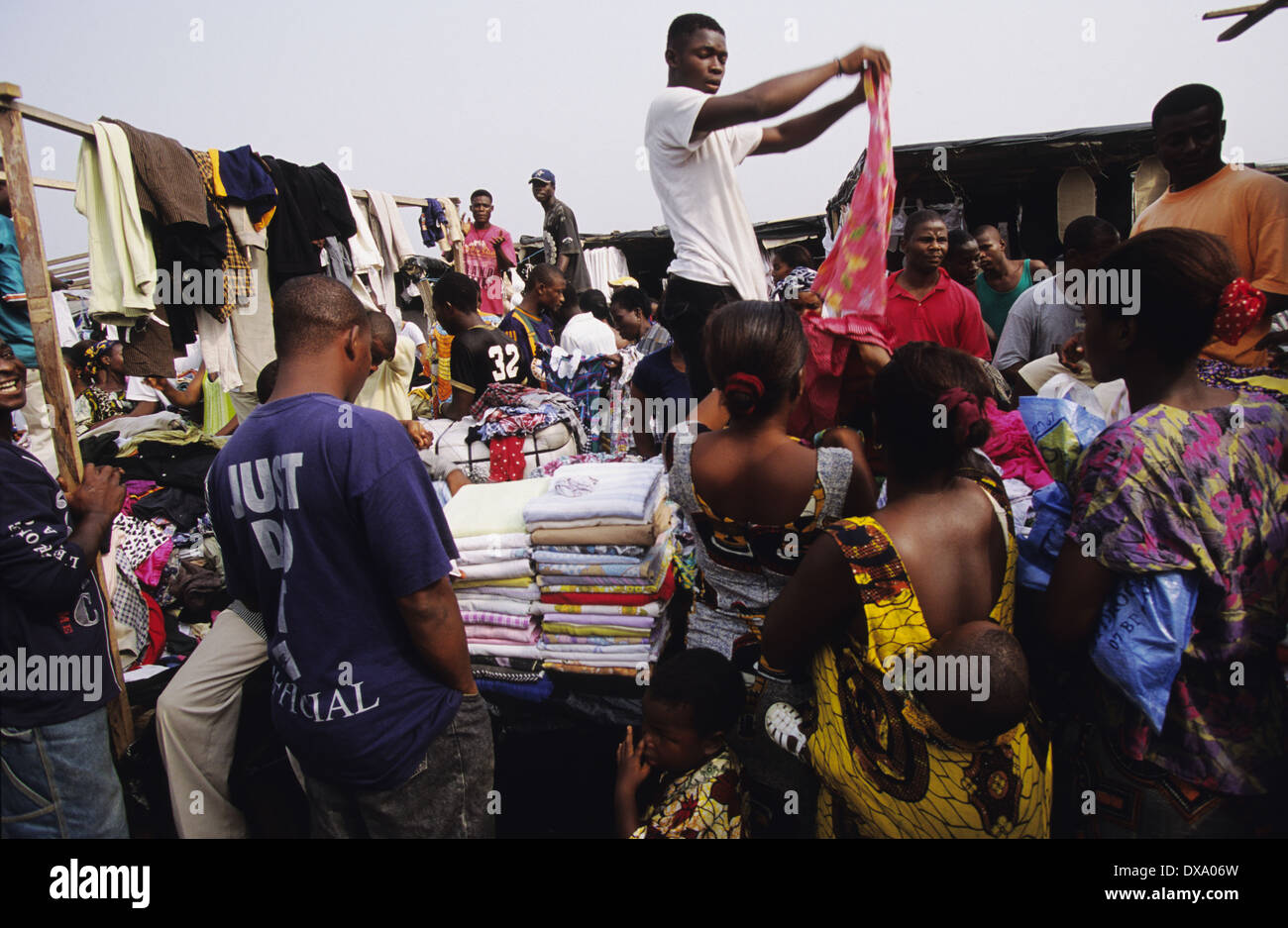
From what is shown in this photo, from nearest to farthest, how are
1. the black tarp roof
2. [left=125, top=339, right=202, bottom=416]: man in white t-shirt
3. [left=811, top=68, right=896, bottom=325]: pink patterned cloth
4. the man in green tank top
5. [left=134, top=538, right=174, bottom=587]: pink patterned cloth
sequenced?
[left=811, top=68, right=896, bottom=325]: pink patterned cloth < [left=134, top=538, right=174, bottom=587]: pink patterned cloth < the man in green tank top < [left=125, top=339, right=202, bottom=416]: man in white t-shirt < the black tarp roof

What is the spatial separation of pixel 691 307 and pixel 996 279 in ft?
12.2

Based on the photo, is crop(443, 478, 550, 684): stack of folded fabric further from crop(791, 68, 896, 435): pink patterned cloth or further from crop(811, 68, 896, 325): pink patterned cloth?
crop(811, 68, 896, 325): pink patterned cloth

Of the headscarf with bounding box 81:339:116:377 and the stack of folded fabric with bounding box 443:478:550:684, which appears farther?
the headscarf with bounding box 81:339:116:377

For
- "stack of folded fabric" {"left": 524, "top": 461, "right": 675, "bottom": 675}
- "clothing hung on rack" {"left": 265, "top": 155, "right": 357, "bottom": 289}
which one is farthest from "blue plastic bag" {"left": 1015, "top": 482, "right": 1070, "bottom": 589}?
"clothing hung on rack" {"left": 265, "top": 155, "right": 357, "bottom": 289}

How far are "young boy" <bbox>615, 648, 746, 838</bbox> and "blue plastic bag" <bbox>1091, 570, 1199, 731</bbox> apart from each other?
100 cm

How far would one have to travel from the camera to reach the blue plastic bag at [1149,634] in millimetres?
1605

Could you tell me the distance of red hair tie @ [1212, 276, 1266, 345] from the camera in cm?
161

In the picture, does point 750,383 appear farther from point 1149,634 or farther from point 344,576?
point 344,576

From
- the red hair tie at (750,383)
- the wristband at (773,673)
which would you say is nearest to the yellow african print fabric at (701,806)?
the wristband at (773,673)

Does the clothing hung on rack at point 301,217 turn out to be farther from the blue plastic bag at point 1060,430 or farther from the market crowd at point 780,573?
the blue plastic bag at point 1060,430

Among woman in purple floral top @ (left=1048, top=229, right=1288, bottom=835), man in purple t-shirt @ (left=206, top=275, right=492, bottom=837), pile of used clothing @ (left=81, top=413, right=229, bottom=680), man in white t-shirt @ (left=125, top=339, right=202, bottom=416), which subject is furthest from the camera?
man in white t-shirt @ (left=125, top=339, right=202, bottom=416)

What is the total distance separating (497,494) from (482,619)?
51cm

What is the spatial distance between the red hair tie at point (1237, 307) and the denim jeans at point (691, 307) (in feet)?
5.25
